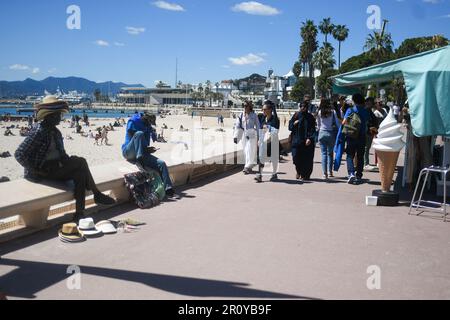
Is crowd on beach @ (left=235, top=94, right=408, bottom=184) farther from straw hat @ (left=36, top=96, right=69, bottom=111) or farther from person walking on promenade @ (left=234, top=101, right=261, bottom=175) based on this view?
straw hat @ (left=36, top=96, right=69, bottom=111)

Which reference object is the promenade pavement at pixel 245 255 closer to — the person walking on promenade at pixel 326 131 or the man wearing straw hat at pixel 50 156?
the man wearing straw hat at pixel 50 156

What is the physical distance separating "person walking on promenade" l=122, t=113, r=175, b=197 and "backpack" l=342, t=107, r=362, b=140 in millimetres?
3766

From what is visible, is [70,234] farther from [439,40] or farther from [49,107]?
[439,40]

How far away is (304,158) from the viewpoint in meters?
9.35

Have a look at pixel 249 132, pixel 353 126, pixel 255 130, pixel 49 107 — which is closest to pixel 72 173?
pixel 49 107

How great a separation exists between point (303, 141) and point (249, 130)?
1.26m

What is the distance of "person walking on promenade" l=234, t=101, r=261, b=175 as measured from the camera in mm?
9734

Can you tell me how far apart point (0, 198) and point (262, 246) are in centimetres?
304

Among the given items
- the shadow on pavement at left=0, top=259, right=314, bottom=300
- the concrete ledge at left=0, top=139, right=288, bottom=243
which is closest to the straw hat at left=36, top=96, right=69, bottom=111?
the concrete ledge at left=0, top=139, right=288, bottom=243

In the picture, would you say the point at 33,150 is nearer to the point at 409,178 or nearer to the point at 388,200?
the point at 388,200

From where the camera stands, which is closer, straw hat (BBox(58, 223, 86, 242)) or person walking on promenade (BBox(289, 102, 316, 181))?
straw hat (BBox(58, 223, 86, 242))

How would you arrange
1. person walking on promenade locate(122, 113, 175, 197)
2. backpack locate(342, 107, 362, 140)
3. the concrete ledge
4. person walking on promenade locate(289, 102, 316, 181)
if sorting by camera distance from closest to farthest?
the concrete ledge → person walking on promenade locate(122, 113, 175, 197) → backpack locate(342, 107, 362, 140) → person walking on promenade locate(289, 102, 316, 181)
